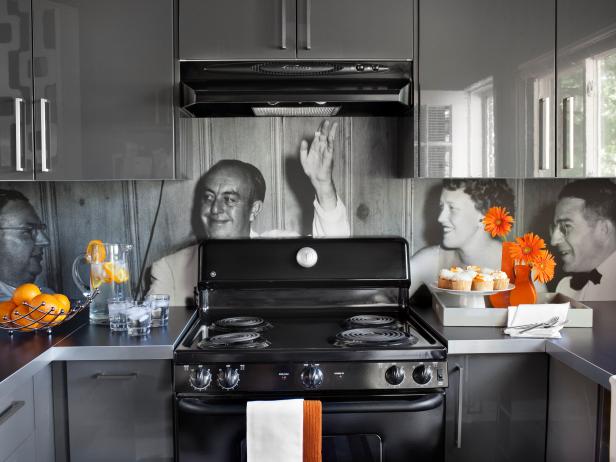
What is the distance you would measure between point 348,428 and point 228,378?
386 millimetres

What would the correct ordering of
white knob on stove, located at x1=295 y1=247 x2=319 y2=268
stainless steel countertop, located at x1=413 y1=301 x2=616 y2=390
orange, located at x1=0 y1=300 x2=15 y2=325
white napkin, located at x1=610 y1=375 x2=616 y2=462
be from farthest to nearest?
white knob on stove, located at x1=295 y1=247 x2=319 y2=268 → orange, located at x1=0 y1=300 x2=15 y2=325 → stainless steel countertop, located at x1=413 y1=301 x2=616 y2=390 → white napkin, located at x1=610 y1=375 x2=616 y2=462

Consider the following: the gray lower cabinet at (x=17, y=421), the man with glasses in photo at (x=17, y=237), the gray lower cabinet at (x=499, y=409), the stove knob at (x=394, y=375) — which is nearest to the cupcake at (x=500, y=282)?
the gray lower cabinet at (x=499, y=409)

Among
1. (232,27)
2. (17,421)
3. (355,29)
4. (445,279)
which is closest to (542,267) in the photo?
(445,279)

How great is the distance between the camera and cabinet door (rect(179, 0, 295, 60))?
7.04ft

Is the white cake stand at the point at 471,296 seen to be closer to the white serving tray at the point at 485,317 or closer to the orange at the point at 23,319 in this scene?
the white serving tray at the point at 485,317

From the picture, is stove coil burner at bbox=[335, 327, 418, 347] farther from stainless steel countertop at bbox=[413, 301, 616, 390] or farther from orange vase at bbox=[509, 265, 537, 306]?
orange vase at bbox=[509, 265, 537, 306]

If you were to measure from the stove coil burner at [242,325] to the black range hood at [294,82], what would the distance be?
78cm

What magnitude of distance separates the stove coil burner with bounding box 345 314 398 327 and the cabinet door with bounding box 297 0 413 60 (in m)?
0.93

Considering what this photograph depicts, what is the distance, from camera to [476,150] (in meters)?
2.18

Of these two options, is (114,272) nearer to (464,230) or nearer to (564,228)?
(464,230)

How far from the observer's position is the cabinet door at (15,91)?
2.09 meters

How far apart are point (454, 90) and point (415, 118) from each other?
6.4 inches

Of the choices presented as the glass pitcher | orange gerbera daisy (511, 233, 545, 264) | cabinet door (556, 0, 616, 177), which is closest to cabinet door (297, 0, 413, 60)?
cabinet door (556, 0, 616, 177)

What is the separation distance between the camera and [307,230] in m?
2.57
